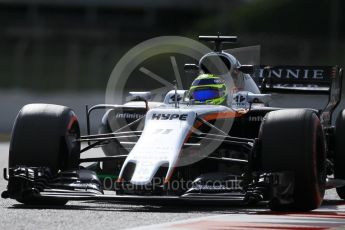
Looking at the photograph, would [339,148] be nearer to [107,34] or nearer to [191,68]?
[191,68]

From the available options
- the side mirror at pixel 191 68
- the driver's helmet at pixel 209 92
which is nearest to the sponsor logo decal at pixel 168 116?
the driver's helmet at pixel 209 92

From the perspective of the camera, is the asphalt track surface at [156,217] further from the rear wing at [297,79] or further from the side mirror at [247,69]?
the rear wing at [297,79]

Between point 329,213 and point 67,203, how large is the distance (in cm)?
269

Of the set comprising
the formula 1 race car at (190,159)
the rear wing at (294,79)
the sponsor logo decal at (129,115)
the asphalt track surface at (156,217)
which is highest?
the rear wing at (294,79)

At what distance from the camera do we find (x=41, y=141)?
1052 cm

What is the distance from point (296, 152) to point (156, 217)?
154 cm

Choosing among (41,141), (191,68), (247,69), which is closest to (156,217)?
(41,141)

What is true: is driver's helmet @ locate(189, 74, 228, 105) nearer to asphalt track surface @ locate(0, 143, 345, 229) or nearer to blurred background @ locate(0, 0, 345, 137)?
asphalt track surface @ locate(0, 143, 345, 229)

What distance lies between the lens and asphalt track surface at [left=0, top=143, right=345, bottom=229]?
332 inches

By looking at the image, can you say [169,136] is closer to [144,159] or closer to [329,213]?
[144,159]

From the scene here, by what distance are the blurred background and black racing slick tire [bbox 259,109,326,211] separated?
46.3 feet

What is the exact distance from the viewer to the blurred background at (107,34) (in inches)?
1121

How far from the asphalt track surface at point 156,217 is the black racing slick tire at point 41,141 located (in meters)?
0.43

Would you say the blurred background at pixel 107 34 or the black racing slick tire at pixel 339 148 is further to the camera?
the blurred background at pixel 107 34
